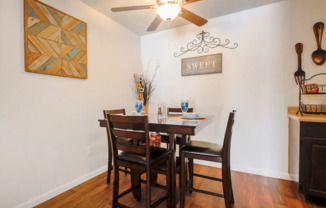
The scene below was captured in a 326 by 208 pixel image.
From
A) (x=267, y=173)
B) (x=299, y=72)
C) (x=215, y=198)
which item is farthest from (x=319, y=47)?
(x=215, y=198)

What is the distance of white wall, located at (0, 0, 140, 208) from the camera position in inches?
59.9

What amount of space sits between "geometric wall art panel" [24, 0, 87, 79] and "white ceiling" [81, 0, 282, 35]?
44cm

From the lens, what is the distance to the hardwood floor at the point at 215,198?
5.49ft

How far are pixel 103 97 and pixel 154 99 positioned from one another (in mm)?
1004

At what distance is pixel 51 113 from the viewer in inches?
73.0

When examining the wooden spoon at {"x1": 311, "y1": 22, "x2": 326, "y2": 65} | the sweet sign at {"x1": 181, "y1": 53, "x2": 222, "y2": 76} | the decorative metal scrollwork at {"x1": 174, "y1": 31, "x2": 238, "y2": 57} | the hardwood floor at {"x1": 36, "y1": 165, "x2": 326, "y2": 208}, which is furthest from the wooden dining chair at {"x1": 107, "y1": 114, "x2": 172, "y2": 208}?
the wooden spoon at {"x1": 311, "y1": 22, "x2": 326, "y2": 65}

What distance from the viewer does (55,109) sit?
1893 millimetres

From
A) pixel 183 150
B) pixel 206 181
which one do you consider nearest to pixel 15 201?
pixel 183 150

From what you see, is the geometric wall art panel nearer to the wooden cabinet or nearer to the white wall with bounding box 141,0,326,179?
the white wall with bounding box 141,0,326,179

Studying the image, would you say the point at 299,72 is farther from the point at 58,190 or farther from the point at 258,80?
the point at 58,190

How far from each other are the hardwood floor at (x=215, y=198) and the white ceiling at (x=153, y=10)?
2371 mm

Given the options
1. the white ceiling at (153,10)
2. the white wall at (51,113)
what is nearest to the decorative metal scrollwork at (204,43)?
the white ceiling at (153,10)

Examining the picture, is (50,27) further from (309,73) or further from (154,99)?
(309,73)

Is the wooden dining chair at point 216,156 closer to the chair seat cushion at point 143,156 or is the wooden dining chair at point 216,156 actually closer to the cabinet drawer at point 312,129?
the chair seat cushion at point 143,156
